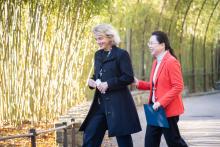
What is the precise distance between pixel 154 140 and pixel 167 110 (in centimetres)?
25

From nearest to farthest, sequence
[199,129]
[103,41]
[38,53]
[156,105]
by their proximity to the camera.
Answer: [156,105]
[103,41]
[38,53]
[199,129]

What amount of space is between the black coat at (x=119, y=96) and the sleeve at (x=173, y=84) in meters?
0.29

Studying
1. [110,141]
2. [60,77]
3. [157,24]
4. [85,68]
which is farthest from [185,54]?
[110,141]

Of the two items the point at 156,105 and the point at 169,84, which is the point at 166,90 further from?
the point at 156,105

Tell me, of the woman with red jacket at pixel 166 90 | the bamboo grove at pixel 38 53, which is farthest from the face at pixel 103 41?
the bamboo grove at pixel 38 53

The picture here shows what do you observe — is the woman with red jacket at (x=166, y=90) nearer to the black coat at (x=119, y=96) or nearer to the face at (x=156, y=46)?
the face at (x=156, y=46)

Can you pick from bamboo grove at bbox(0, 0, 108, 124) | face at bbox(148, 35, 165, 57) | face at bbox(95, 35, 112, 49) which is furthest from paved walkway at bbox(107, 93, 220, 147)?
face at bbox(95, 35, 112, 49)

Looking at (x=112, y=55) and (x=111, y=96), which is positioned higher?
(x=112, y=55)

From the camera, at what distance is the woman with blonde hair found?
14.5ft

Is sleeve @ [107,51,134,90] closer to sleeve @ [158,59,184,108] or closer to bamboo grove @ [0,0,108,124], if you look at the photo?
sleeve @ [158,59,184,108]

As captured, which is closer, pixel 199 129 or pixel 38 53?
pixel 38 53

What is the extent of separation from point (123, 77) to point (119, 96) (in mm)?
171

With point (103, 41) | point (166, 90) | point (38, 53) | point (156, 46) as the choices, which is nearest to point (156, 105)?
point (166, 90)

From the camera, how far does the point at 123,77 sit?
4387 millimetres
